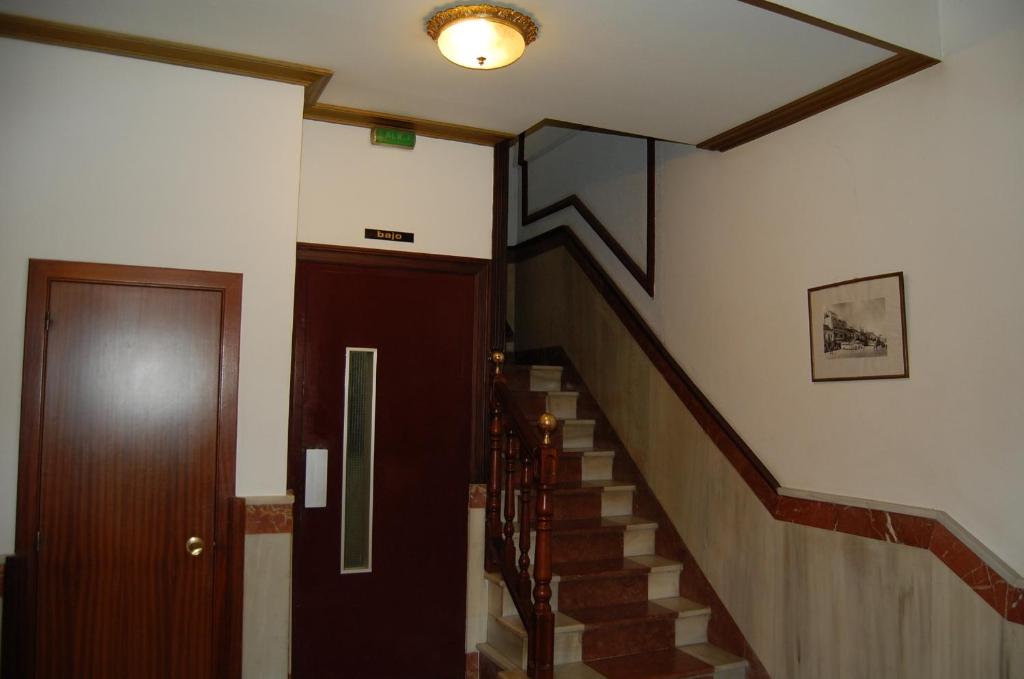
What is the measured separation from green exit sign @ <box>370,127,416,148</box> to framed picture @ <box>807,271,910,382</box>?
2099 millimetres

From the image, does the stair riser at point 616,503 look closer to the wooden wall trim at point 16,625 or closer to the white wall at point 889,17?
the white wall at point 889,17

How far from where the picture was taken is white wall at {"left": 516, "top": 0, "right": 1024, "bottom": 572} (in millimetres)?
2916

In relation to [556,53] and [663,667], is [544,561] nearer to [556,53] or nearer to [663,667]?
[663,667]

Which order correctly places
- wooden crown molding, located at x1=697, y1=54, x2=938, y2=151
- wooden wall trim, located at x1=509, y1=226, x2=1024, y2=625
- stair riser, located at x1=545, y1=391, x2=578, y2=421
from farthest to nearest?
1. stair riser, located at x1=545, y1=391, x2=578, y2=421
2. wooden crown molding, located at x1=697, y1=54, x2=938, y2=151
3. wooden wall trim, located at x1=509, y1=226, x2=1024, y2=625

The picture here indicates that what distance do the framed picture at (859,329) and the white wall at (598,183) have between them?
5.06ft

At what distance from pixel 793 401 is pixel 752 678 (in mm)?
1344

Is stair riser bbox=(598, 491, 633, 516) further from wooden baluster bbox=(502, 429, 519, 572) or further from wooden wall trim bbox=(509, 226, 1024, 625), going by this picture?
wooden baluster bbox=(502, 429, 519, 572)

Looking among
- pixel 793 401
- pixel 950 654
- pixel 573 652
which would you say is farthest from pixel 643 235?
pixel 950 654

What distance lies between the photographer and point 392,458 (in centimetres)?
405

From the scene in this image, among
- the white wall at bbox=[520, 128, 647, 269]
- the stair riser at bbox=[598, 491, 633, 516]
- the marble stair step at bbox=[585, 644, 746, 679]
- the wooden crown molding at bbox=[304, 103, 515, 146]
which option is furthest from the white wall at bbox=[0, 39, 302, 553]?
the white wall at bbox=[520, 128, 647, 269]

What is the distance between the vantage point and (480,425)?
4.28m

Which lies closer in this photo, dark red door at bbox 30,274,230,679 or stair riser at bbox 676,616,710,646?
dark red door at bbox 30,274,230,679

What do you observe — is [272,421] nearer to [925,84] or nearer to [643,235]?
[643,235]

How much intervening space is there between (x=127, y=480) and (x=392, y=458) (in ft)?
4.10
